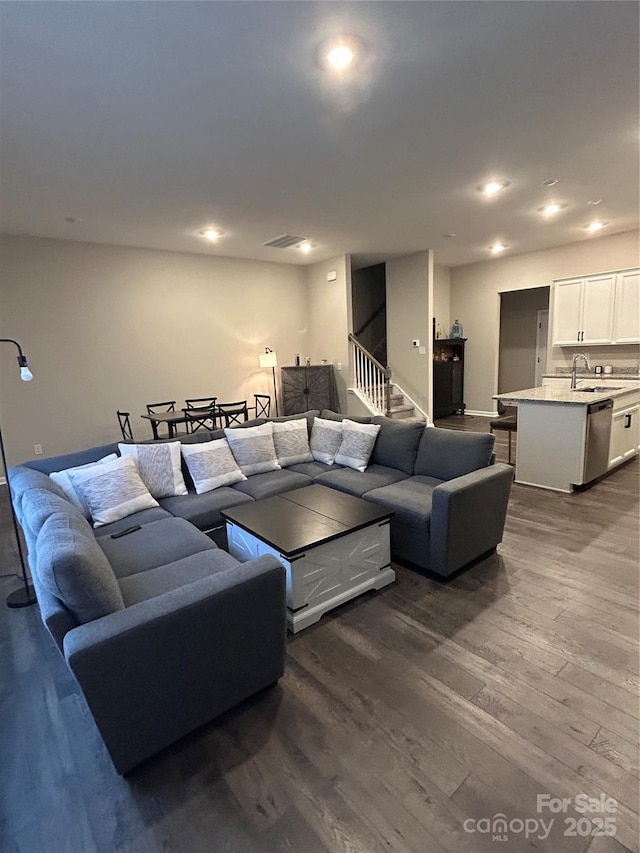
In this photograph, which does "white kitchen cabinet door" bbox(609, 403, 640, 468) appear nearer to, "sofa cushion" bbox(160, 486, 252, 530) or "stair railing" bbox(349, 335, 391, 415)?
"stair railing" bbox(349, 335, 391, 415)

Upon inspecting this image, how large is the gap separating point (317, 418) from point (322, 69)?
2811 millimetres

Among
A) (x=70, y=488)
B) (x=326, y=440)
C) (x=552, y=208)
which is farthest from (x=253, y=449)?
(x=552, y=208)

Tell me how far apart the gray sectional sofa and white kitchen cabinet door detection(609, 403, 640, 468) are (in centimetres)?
273

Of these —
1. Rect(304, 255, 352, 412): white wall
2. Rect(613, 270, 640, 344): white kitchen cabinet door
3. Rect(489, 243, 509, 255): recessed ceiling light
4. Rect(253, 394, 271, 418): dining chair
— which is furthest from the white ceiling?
Rect(253, 394, 271, 418): dining chair

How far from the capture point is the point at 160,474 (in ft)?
10.7

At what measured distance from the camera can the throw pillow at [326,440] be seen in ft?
13.4

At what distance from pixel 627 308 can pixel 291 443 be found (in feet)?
18.3

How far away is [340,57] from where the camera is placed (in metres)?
2.22

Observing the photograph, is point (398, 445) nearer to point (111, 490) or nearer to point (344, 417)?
point (344, 417)

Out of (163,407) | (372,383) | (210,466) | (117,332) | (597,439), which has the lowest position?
(597,439)

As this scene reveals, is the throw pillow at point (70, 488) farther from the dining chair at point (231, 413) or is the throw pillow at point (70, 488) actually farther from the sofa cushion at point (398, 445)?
the dining chair at point (231, 413)

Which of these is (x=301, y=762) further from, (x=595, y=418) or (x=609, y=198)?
(x=609, y=198)

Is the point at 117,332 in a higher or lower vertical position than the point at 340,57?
lower

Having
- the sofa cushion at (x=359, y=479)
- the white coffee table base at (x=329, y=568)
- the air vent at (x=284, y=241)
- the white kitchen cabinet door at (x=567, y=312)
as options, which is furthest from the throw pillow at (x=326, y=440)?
the white kitchen cabinet door at (x=567, y=312)
